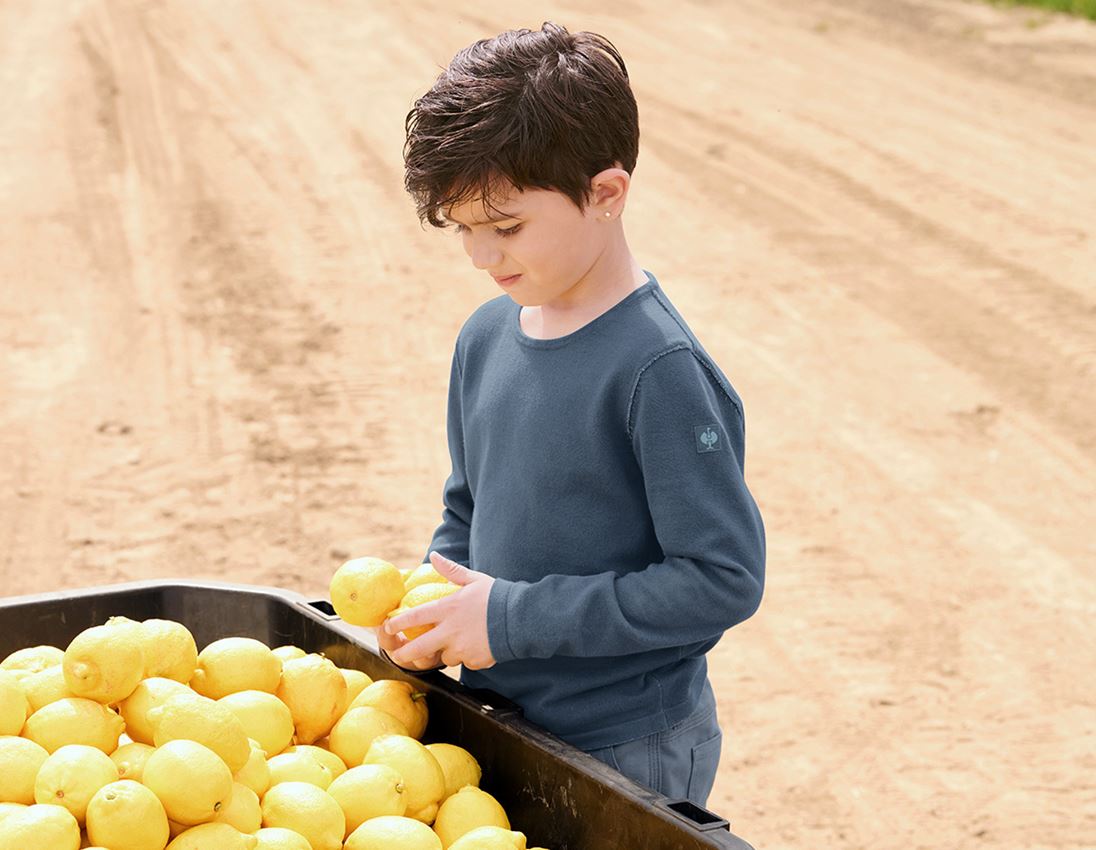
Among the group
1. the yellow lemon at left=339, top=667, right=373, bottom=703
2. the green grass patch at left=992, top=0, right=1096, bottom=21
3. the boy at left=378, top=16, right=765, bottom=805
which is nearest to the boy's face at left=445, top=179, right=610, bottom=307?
the boy at left=378, top=16, right=765, bottom=805

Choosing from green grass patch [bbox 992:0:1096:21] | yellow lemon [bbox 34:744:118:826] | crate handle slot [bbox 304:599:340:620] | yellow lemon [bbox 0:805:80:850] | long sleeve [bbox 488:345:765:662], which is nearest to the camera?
yellow lemon [bbox 0:805:80:850]

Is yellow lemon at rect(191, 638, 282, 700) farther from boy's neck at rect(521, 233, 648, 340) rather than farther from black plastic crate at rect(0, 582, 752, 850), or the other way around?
boy's neck at rect(521, 233, 648, 340)

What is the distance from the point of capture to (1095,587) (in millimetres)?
5535

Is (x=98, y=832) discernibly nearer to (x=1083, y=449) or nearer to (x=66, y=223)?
(x=1083, y=449)

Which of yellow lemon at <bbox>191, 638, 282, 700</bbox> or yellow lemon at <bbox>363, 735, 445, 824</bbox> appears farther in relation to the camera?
yellow lemon at <bbox>191, 638, 282, 700</bbox>

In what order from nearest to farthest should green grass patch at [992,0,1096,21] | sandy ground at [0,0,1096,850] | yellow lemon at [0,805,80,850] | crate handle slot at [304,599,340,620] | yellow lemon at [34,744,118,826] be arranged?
yellow lemon at [0,805,80,850] → yellow lemon at [34,744,118,826] → crate handle slot at [304,599,340,620] → sandy ground at [0,0,1096,850] → green grass patch at [992,0,1096,21]

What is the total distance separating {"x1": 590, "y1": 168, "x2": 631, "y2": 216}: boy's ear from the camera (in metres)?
2.19

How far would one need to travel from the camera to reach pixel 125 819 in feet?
6.50

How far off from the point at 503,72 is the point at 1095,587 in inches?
163

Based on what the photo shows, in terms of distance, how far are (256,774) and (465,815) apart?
0.32 metres

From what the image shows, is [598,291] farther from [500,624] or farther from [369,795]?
[369,795]

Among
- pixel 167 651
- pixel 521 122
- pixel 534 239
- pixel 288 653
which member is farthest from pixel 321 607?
pixel 521 122

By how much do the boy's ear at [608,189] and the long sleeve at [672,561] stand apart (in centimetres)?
24

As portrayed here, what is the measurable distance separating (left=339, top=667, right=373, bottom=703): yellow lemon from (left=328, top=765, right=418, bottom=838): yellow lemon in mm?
290
